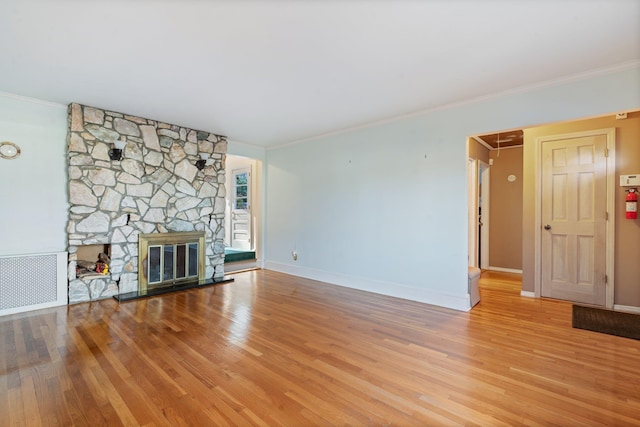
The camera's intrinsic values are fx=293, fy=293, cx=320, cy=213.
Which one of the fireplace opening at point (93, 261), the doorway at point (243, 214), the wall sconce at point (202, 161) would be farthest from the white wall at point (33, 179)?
the doorway at point (243, 214)

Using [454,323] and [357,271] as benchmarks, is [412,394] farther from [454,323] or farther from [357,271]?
[357,271]

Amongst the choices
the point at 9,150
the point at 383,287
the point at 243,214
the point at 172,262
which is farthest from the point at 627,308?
the point at 9,150

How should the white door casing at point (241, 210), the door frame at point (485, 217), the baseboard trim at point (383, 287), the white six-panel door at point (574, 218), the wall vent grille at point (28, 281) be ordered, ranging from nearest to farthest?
1. the wall vent grille at point (28, 281)
2. the baseboard trim at point (383, 287)
3. the white six-panel door at point (574, 218)
4. the door frame at point (485, 217)
5. the white door casing at point (241, 210)

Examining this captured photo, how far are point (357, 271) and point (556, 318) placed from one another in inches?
98.1

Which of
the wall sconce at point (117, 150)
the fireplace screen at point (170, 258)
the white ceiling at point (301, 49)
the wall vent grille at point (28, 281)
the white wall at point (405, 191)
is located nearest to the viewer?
the white ceiling at point (301, 49)

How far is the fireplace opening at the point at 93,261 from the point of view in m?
3.97

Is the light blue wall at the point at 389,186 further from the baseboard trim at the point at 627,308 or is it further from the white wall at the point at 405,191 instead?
the baseboard trim at the point at 627,308

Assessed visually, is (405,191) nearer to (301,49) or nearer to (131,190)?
(301,49)

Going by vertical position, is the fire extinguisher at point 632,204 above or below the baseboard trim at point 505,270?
above

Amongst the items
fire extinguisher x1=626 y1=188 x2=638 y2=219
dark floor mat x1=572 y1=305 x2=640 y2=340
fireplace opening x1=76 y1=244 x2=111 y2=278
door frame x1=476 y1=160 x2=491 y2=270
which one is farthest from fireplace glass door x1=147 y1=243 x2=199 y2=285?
fire extinguisher x1=626 y1=188 x2=638 y2=219

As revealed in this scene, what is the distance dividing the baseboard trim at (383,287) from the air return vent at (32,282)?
3.31 meters

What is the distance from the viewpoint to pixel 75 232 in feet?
12.5

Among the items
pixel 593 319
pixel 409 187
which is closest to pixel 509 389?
pixel 593 319

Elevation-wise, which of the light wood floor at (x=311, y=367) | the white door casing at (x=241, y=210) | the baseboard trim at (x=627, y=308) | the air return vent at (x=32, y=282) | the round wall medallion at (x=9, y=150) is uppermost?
the round wall medallion at (x=9, y=150)
